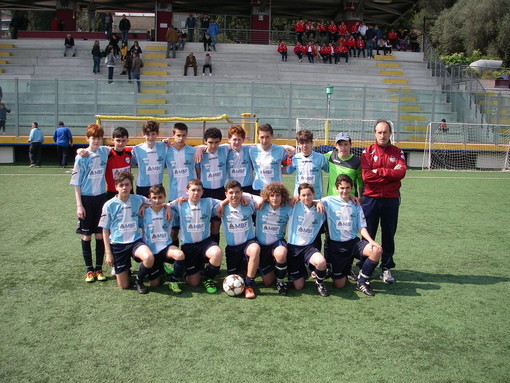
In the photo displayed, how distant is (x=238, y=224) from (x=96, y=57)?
1908 cm

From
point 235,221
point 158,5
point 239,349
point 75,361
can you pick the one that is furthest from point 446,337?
point 158,5

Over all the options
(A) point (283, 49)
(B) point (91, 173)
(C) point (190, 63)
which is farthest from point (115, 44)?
(B) point (91, 173)

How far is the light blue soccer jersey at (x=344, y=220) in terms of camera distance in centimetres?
557

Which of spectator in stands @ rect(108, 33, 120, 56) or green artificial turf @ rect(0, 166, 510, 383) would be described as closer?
green artificial turf @ rect(0, 166, 510, 383)

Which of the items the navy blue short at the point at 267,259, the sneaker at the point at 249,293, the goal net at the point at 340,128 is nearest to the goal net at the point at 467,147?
the goal net at the point at 340,128

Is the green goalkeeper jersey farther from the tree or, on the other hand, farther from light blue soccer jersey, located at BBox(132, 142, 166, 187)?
the tree

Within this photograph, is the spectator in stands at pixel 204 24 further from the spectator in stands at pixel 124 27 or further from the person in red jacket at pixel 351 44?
the person in red jacket at pixel 351 44

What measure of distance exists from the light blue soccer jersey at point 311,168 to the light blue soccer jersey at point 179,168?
3.89 ft

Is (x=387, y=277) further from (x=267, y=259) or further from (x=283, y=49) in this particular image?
(x=283, y=49)

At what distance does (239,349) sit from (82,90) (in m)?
16.0

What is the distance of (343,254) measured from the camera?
18.1 ft

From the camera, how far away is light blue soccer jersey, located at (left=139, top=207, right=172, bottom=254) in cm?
546

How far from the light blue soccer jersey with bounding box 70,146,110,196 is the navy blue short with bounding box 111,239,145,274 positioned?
2.37ft

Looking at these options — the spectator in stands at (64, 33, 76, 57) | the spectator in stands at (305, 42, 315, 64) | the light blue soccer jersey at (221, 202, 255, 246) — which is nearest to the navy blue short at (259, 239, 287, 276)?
the light blue soccer jersey at (221, 202, 255, 246)
